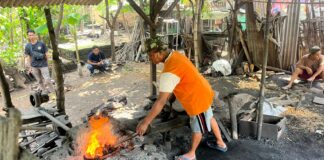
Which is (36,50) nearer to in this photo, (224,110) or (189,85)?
(224,110)

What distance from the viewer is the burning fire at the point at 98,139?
4117 millimetres

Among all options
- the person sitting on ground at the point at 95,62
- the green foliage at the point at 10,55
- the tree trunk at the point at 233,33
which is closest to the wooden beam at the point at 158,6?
the tree trunk at the point at 233,33

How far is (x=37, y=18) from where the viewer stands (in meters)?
10.8

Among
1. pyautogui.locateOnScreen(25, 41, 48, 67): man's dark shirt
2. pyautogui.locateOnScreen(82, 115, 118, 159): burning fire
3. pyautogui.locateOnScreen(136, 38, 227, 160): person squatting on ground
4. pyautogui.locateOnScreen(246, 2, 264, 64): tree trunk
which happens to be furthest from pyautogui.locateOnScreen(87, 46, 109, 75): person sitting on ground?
pyautogui.locateOnScreen(136, 38, 227, 160): person squatting on ground

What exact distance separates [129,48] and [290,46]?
7490mm

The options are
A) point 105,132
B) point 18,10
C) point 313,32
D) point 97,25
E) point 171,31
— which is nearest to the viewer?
point 105,132

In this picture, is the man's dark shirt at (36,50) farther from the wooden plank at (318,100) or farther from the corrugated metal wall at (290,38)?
the corrugated metal wall at (290,38)

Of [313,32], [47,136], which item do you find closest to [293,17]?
[313,32]

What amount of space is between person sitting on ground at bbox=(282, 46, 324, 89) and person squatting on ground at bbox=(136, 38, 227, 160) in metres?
4.59

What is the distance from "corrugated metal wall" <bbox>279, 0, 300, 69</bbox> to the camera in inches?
362

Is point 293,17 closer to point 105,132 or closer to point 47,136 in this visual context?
point 105,132

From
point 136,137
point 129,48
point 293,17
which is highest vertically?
point 293,17

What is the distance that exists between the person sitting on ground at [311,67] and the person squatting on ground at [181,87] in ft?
15.1

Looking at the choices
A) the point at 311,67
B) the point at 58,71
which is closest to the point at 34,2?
the point at 58,71
